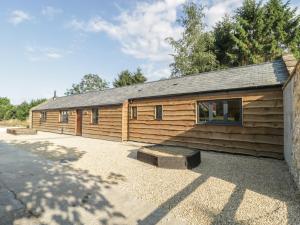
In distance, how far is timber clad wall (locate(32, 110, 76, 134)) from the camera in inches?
798

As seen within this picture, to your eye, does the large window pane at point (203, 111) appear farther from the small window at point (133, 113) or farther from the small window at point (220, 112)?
the small window at point (133, 113)

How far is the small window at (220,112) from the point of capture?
10.2m

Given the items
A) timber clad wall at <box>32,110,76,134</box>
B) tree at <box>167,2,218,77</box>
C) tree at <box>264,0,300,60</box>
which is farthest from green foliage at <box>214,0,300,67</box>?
timber clad wall at <box>32,110,76,134</box>

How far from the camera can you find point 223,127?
1043 cm

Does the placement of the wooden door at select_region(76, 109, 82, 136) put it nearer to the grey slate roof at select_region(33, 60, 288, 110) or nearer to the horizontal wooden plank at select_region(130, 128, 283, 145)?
the grey slate roof at select_region(33, 60, 288, 110)

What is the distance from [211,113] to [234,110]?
3.63ft

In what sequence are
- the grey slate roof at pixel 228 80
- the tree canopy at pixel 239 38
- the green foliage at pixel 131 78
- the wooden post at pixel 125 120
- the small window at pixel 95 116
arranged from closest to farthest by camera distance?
1. the grey slate roof at pixel 228 80
2. the wooden post at pixel 125 120
3. the small window at pixel 95 116
4. the tree canopy at pixel 239 38
5. the green foliage at pixel 131 78

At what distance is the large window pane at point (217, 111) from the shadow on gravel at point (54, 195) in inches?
233

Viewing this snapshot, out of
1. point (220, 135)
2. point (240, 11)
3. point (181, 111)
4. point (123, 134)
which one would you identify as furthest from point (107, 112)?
point (240, 11)

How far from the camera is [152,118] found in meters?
13.7

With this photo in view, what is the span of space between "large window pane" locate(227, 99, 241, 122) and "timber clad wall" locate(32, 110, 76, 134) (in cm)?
1426

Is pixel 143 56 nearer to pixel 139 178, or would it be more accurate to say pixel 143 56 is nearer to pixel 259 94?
pixel 259 94

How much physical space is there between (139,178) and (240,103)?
20.1 feet

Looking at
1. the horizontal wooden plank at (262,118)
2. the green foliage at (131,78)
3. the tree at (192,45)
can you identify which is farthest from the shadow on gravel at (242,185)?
the green foliage at (131,78)
